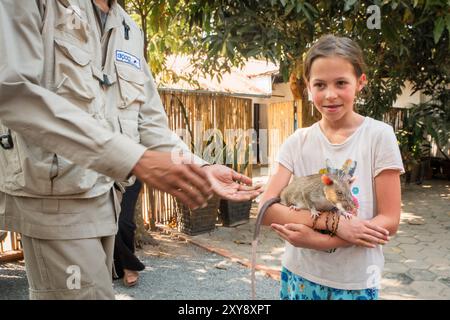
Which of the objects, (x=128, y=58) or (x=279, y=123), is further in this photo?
(x=279, y=123)

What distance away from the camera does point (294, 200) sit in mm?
2006

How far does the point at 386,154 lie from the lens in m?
1.87

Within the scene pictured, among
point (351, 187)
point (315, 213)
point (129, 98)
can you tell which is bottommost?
point (315, 213)

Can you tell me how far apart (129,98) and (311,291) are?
1190 mm

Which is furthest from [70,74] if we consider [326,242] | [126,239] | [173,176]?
[126,239]

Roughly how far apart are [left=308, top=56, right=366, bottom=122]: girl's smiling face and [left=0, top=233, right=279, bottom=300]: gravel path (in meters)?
2.49

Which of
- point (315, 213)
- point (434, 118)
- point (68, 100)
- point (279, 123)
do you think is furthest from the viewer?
point (279, 123)

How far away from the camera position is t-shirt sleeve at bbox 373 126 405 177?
72.7 inches

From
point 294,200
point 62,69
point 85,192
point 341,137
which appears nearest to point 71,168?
point 85,192

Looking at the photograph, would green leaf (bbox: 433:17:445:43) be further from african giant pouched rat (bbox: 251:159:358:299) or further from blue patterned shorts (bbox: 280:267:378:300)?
blue patterned shorts (bbox: 280:267:378:300)

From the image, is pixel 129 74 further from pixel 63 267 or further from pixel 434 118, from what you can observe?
pixel 434 118

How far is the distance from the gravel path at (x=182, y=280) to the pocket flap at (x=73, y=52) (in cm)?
285

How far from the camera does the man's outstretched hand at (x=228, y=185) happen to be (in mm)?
1515

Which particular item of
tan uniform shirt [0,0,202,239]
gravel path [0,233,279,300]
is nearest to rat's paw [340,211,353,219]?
tan uniform shirt [0,0,202,239]
